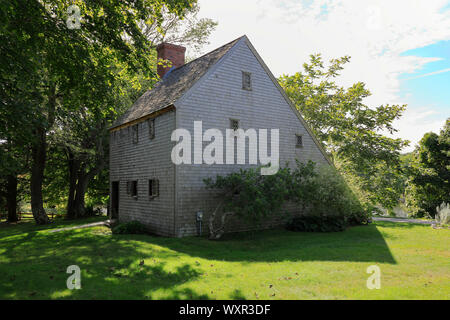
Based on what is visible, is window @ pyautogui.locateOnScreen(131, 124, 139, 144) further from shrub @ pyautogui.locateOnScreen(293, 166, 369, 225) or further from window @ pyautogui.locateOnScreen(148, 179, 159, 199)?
shrub @ pyautogui.locateOnScreen(293, 166, 369, 225)

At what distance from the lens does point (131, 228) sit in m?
14.9

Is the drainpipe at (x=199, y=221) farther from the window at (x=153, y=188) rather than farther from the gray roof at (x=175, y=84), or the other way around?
the gray roof at (x=175, y=84)

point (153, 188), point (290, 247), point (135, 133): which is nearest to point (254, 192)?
point (290, 247)

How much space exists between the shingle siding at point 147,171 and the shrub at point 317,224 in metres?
6.65

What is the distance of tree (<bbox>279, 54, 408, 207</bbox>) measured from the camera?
25.8 meters

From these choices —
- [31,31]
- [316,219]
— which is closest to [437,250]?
[316,219]

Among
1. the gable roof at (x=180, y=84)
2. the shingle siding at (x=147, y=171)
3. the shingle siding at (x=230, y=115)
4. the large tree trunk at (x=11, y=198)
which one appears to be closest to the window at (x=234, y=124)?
the shingle siding at (x=230, y=115)

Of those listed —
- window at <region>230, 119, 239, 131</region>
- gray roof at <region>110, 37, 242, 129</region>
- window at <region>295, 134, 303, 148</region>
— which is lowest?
window at <region>295, 134, 303, 148</region>

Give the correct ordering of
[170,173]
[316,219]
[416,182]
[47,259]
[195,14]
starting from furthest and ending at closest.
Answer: [195,14]
[416,182]
[316,219]
[170,173]
[47,259]

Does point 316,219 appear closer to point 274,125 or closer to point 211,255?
point 274,125

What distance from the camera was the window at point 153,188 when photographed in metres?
14.6

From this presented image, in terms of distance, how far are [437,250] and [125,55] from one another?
1271 centimetres

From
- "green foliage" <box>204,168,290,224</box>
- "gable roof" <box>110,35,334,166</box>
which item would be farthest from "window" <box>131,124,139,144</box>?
"green foliage" <box>204,168,290,224</box>
